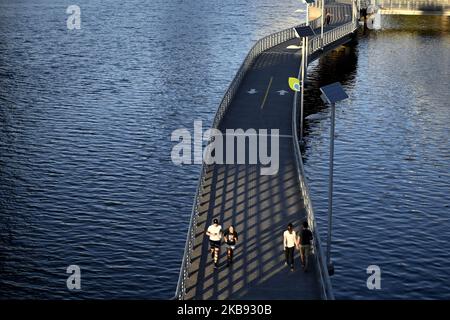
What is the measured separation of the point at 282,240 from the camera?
44438 mm

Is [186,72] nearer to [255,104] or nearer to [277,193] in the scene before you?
[255,104]

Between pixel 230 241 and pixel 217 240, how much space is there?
0.67 m

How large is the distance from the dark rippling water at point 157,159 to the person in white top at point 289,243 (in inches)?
299

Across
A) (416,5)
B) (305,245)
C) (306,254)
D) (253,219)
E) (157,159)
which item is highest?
(416,5)

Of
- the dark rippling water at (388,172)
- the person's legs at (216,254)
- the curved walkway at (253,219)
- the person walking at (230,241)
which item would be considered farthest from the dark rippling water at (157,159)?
the person's legs at (216,254)

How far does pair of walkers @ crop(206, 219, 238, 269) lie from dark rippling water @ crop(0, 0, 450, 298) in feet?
24.5

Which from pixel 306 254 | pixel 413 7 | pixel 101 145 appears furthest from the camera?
pixel 413 7

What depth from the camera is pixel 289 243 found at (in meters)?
40.4

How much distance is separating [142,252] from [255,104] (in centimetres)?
2391

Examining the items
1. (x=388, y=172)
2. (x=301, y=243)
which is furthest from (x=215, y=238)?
(x=388, y=172)

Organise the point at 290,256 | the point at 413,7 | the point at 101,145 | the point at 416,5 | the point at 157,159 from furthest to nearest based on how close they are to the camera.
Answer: the point at 416,5 → the point at 413,7 → the point at 101,145 → the point at 157,159 → the point at 290,256

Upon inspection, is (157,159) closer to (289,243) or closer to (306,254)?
(289,243)

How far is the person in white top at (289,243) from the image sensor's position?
40281 mm
